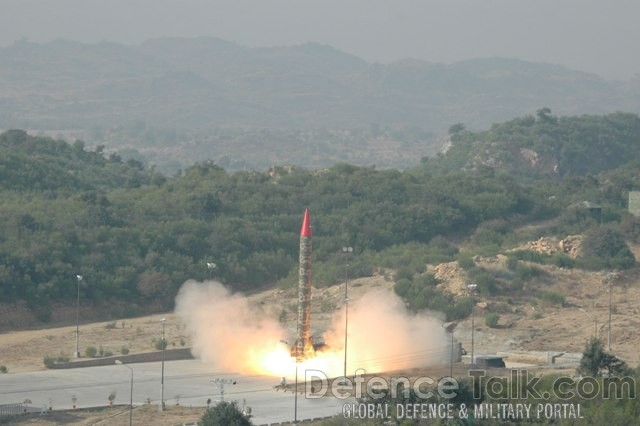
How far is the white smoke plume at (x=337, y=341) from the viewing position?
68.8 metres

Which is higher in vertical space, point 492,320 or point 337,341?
point 492,320

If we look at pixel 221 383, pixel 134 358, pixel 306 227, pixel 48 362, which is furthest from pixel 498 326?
pixel 221 383

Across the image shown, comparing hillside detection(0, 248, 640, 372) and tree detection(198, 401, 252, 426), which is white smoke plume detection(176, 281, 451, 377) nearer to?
hillside detection(0, 248, 640, 372)

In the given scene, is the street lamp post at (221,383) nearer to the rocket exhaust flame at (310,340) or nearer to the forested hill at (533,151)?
the rocket exhaust flame at (310,340)

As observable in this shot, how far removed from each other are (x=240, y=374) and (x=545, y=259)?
29.9m

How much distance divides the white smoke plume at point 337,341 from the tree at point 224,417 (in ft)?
54.4

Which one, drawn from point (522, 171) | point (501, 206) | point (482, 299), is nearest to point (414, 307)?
point (482, 299)

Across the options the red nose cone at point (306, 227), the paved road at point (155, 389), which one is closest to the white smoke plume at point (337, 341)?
the paved road at point (155, 389)

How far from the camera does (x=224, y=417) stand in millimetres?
50094

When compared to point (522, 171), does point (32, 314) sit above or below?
below

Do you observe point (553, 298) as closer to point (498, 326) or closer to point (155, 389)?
point (498, 326)

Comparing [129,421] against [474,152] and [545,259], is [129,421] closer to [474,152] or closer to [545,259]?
[545,259]

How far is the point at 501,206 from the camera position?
118 meters

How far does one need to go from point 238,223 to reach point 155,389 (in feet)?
144
